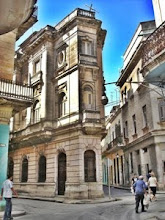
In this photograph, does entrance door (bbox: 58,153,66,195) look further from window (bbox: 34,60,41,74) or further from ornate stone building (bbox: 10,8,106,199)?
window (bbox: 34,60,41,74)

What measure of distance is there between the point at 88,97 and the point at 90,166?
560 cm

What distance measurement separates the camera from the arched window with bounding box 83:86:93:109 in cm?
1955

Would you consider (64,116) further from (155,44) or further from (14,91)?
(155,44)

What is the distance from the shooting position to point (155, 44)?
7.07 metres

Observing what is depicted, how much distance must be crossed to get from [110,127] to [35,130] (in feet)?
69.7

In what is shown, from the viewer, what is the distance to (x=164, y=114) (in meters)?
21.0

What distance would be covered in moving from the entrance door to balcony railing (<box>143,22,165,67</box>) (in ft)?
43.8

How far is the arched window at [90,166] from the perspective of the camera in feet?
59.3

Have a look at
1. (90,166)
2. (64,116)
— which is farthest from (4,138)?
(90,166)

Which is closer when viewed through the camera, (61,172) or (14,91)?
(14,91)

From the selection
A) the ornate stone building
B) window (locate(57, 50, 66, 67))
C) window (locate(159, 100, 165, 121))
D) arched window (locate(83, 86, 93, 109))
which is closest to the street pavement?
the ornate stone building

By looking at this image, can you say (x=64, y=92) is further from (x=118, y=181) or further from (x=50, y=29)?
(x=118, y=181)

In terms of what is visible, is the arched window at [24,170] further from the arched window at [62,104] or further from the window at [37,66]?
the window at [37,66]

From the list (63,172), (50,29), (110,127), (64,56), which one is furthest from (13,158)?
(110,127)
